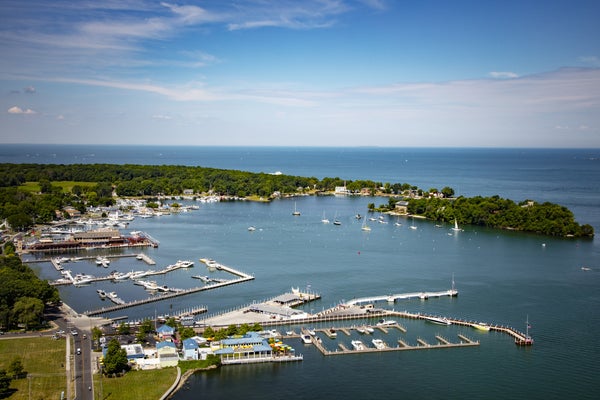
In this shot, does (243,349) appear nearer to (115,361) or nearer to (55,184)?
(115,361)

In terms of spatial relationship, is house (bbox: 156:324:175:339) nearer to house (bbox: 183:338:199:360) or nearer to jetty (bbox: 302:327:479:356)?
house (bbox: 183:338:199:360)

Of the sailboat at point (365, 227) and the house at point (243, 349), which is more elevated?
the sailboat at point (365, 227)

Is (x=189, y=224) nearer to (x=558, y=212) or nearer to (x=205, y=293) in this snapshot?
(x=205, y=293)

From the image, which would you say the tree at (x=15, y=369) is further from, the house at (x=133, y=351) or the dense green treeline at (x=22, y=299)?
the dense green treeline at (x=22, y=299)

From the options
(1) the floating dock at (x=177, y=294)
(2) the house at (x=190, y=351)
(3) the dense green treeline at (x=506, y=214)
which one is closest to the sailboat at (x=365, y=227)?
(3) the dense green treeline at (x=506, y=214)

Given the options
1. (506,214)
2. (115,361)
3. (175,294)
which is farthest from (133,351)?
(506,214)

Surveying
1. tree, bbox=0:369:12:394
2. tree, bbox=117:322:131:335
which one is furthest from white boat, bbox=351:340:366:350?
tree, bbox=0:369:12:394
